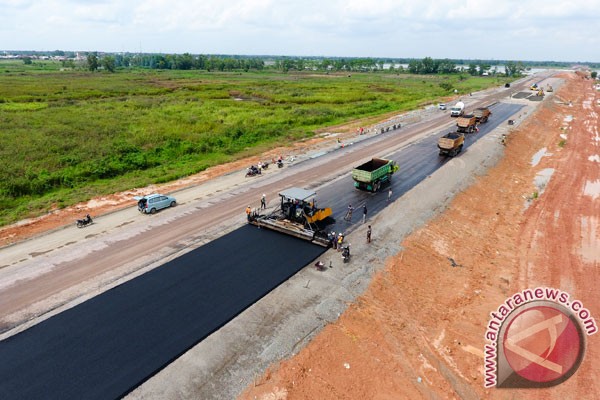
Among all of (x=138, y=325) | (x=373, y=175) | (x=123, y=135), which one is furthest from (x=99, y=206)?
(x=123, y=135)

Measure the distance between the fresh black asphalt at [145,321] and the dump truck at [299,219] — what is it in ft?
1.97

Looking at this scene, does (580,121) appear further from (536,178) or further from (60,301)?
(60,301)

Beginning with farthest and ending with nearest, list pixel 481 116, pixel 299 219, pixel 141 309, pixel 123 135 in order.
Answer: pixel 481 116 < pixel 123 135 < pixel 299 219 < pixel 141 309

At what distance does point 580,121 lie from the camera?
73.1 meters

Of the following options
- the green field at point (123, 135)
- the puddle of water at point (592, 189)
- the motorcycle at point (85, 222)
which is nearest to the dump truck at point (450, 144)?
the puddle of water at point (592, 189)

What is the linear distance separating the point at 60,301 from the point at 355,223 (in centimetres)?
1874

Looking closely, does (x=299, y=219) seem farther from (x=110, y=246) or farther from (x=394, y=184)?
(x=394, y=184)

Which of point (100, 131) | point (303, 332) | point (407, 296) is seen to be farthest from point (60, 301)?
point (100, 131)

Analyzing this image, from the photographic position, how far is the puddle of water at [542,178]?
37291 mm

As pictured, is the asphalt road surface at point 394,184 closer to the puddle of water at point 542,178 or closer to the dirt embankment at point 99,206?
the puddle of water at point 542,178

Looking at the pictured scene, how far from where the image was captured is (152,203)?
28.7m

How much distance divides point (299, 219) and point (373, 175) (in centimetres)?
999

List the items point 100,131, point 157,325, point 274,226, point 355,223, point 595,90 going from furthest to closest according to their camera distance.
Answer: point 595,90, point 100,131, point 355,223, point 274,226, point 157,325

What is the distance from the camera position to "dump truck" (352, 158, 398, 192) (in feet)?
106
